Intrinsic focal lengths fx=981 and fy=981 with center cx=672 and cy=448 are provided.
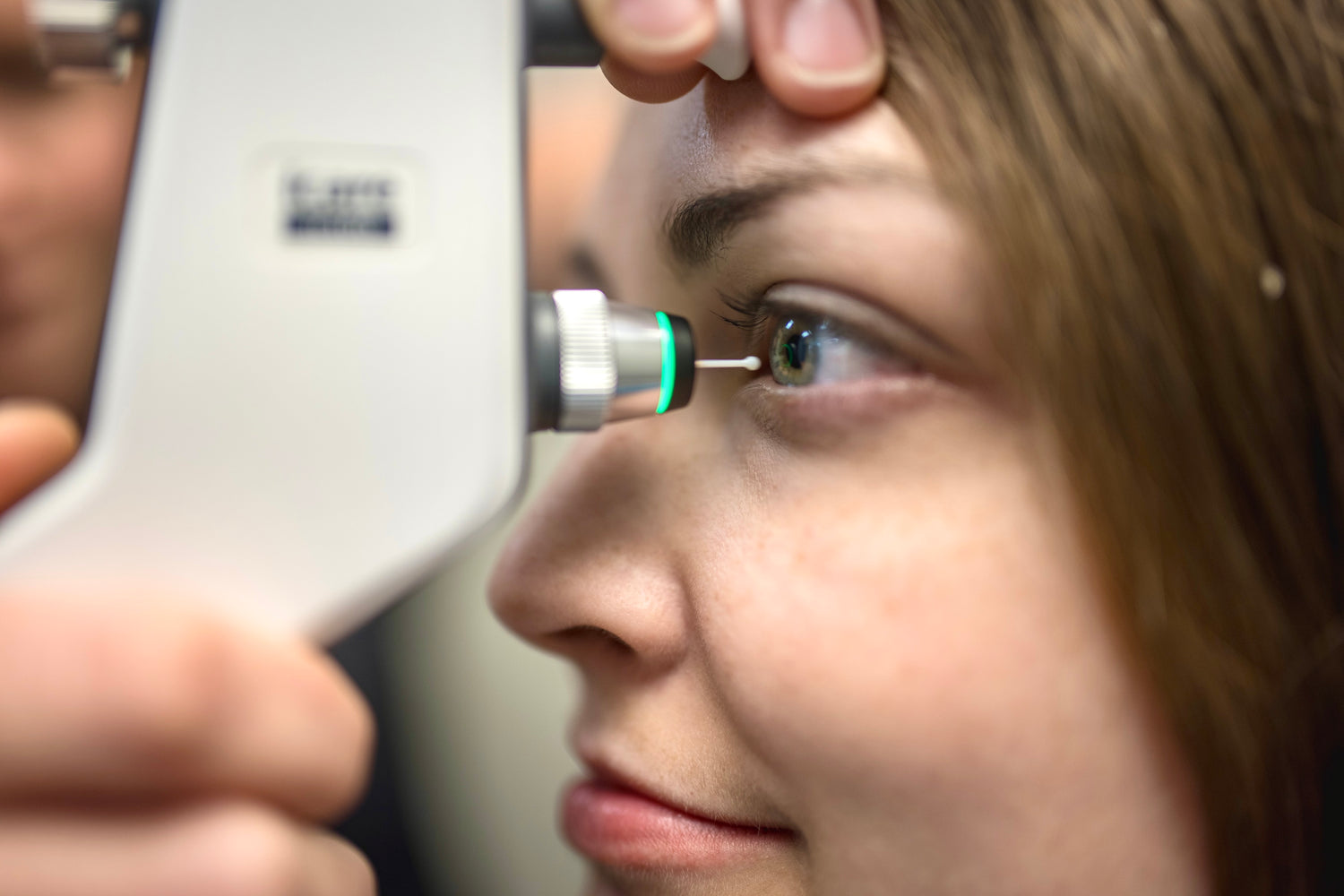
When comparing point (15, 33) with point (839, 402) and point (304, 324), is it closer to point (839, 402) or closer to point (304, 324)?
point (304, 324)

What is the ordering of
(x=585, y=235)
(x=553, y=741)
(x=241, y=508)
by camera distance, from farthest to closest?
(x=553, y=741), (x=585, y=235), (x=241, y=508)

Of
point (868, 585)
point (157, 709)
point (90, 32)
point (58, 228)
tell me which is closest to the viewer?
point (157, 709)

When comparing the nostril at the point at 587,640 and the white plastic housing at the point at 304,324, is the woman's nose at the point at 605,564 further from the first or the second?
the white plastic housing at the point at 304,324

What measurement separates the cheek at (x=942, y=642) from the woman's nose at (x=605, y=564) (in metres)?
0.08

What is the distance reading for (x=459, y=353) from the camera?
0.40 m

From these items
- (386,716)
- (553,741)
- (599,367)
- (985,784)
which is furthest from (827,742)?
(386,716)

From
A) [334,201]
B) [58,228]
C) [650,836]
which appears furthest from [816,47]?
[58,228]

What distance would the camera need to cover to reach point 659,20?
470mm

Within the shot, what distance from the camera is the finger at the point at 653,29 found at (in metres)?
0.47

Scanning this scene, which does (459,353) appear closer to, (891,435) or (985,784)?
(891,435)

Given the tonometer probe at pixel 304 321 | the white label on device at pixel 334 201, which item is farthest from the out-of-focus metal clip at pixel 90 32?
the white label on device at pixel 334 201

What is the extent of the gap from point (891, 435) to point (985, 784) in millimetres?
197

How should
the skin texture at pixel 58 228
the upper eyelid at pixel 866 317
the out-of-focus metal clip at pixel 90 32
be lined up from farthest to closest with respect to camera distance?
the skin texture at pixel 58 228 → the upper eyelid at pixel 866 317 → the out-of-focus metal clip at pixel 90 32

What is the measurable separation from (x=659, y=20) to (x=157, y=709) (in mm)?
364
